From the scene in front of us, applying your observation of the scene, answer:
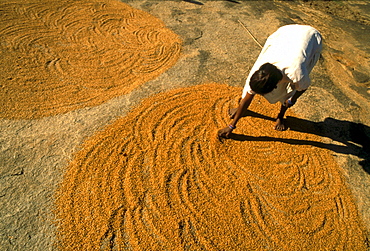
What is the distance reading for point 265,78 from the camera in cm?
266

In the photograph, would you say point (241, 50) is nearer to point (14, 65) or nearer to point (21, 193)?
point (14, 65)

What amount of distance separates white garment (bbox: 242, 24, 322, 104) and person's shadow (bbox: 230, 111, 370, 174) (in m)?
0.88

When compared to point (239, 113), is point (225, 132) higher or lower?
lower

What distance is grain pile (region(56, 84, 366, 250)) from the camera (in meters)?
2.61

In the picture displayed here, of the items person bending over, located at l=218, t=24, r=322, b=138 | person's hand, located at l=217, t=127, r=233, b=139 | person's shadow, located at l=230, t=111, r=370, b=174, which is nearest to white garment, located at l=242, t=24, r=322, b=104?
person bending over, located at l=218, t=24, r=322, b=138

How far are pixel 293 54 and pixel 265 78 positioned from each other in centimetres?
56

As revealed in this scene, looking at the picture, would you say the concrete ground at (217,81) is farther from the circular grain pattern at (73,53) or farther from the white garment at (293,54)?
the white garment at (293,54)

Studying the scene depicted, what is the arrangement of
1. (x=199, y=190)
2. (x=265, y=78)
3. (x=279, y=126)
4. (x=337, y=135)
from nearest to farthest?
(x=265, y=78)
(x=199, y=190)
(x=279, y=126)
(x=337, y=135)

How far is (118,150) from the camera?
3.27 m

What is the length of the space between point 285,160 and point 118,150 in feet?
7.82

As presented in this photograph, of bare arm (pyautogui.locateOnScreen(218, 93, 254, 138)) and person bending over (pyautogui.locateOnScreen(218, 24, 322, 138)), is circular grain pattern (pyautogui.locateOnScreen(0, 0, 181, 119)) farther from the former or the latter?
person bending over (pyautogui.locateOnScreen(218, 24, 322, 138))

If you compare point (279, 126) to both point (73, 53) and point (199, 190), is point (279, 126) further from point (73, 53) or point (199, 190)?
point (73, 53)


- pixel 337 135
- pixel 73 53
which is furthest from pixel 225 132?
pixel 73 53

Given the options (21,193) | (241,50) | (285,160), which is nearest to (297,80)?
(285,160)
